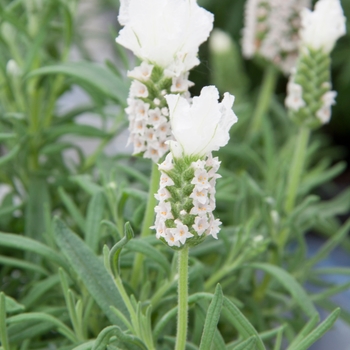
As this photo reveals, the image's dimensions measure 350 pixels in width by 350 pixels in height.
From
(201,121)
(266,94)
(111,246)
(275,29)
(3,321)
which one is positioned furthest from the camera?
(266,94)

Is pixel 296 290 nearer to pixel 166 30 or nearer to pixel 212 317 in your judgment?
pixel 212 317

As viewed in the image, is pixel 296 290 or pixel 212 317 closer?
pixel 212 317

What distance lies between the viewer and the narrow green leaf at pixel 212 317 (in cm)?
45

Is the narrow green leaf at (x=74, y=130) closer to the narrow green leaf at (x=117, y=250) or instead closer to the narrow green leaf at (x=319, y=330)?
the narrow green leaf at (x=117, y=250)

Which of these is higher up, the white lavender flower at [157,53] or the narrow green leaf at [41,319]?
the white lavender flower at [157,53]

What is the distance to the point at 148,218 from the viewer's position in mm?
572

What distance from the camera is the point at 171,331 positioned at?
25.6 inches

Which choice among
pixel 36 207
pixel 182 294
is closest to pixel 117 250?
pixel 182 294

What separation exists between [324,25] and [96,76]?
1.00 ft

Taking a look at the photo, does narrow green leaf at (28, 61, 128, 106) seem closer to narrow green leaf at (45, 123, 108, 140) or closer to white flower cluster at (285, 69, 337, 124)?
narrow green leaf at (45, 123, 108, 140)

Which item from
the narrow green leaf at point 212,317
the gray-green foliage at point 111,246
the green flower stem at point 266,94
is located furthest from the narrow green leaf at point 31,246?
the green flower stem at point 266,94

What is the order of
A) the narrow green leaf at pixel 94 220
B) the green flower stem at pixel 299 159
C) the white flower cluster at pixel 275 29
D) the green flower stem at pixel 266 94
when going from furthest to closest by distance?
the green flower stem at pixel 266 94 → the white flower cluster at pixel 275 29 → the green flower stem at pixel 299 159 → the narrow green leaf at pixel 94 220

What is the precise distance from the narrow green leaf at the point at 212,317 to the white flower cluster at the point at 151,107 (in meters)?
0.14

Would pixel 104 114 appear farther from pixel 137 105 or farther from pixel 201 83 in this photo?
pixel 201 83
